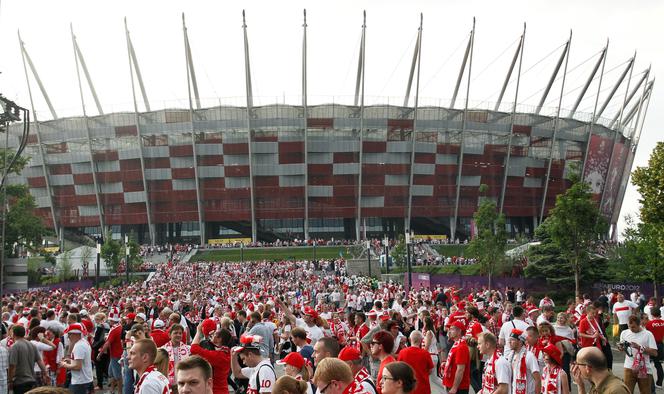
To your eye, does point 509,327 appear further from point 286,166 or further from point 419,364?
point 286,166

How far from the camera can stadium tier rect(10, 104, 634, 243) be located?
8619 cm

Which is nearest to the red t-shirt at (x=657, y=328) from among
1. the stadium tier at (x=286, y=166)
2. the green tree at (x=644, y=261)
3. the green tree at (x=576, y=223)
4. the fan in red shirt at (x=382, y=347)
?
the fan in red shirt at (x=382, y=347)

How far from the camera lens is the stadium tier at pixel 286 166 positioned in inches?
3393

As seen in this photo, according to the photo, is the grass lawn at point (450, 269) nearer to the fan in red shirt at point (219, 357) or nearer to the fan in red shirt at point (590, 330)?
the fan in red shirt at point (590, 330)

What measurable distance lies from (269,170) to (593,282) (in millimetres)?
54339

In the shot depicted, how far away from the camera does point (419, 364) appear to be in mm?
7723

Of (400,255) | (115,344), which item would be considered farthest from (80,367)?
(400,255)

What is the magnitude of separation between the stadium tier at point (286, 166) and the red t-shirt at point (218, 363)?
75663 mm

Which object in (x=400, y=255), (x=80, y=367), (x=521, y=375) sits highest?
(x=521, y=375)

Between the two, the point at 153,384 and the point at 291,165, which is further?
the point at 291,165

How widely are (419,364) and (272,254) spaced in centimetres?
6981

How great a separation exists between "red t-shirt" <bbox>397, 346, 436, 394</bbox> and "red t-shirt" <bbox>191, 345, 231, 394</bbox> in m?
2.42

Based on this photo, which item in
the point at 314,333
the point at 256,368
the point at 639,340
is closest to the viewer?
the point at 256,368

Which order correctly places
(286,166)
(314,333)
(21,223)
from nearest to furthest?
(314,333)
(21,223)
(286,166)
